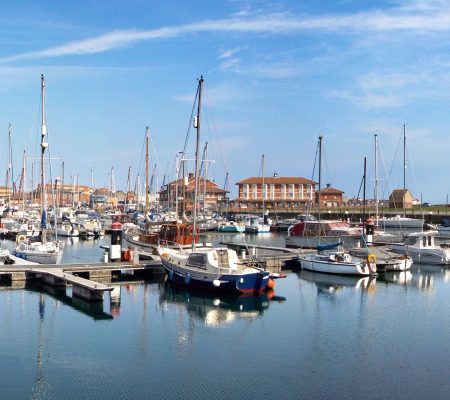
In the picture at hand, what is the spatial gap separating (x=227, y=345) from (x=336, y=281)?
55.7 ft

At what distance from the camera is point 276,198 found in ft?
443

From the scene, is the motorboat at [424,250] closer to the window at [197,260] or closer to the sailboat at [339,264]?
the sailboat at [339,264]

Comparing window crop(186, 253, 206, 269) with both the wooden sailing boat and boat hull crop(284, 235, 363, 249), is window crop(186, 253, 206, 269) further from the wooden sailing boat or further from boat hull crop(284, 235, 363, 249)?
boat hull crop(284, 235, 363, 249)

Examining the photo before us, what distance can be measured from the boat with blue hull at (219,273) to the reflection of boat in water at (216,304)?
0.45m

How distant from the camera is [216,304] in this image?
31.5m

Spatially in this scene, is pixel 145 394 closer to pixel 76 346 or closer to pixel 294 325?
pixel 76 346

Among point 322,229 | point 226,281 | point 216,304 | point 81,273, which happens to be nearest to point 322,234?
point 322,229

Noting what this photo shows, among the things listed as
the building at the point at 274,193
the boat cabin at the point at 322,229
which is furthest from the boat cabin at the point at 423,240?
the building at the point at 274,193

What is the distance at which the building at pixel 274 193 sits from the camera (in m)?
134

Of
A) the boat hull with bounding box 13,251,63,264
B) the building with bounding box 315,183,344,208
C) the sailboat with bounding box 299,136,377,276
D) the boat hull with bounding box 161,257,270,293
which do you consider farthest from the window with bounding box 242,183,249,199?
the boat hull with bounding box 161,257,270,293

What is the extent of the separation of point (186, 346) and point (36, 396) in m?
7.15

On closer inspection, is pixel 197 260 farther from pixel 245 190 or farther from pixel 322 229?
pixel 245 190

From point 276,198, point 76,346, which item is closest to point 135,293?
point 76,346

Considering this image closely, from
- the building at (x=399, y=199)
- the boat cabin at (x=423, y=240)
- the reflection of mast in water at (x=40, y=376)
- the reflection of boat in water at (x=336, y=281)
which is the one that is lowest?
the reflection of mast in water at (x=40, y=376)
